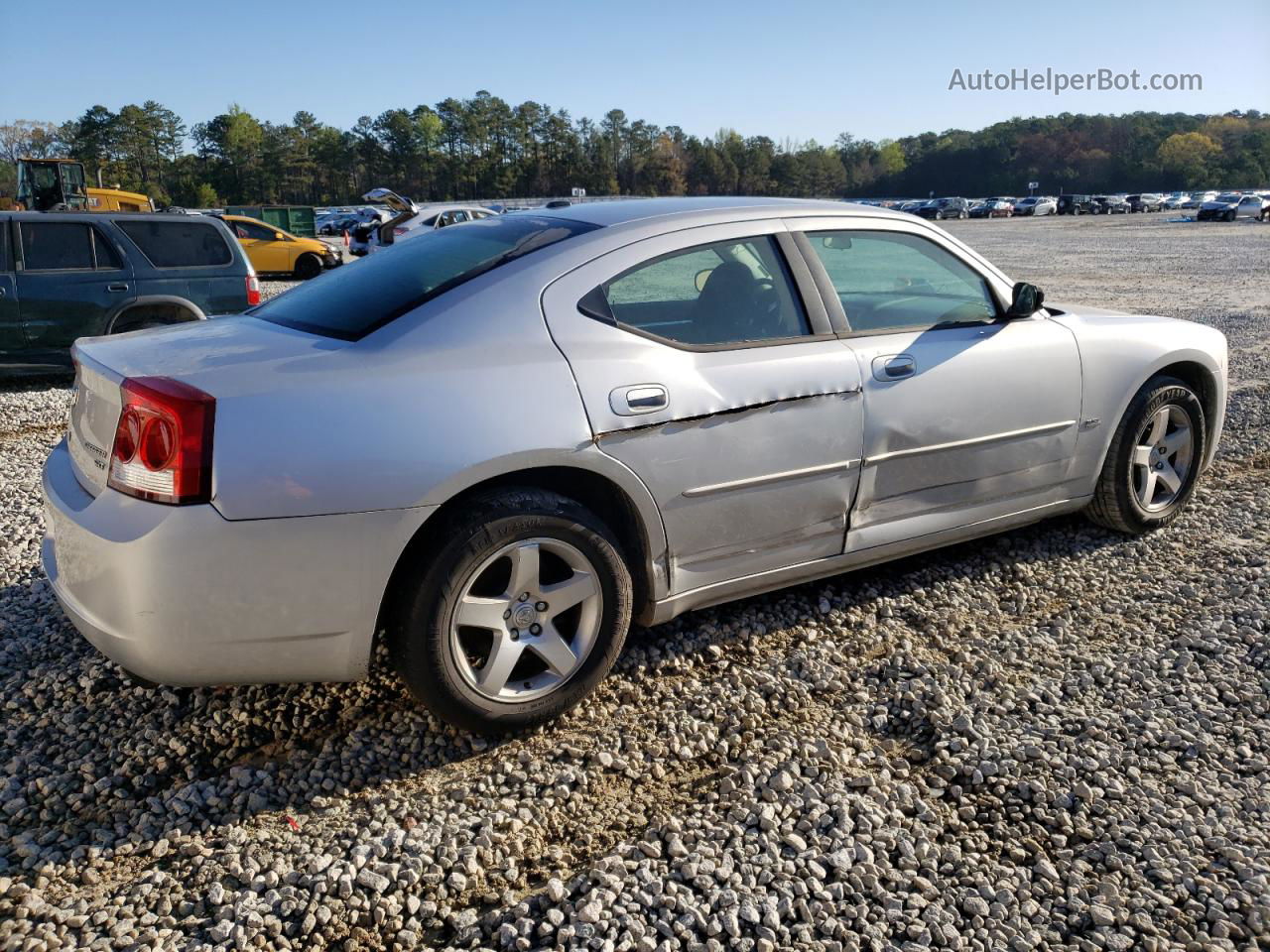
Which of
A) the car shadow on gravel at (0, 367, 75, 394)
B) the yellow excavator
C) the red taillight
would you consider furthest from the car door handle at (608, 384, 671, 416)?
the yellow excavator

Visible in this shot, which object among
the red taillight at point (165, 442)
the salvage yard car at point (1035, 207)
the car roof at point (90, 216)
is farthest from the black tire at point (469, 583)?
the salvage yard car at point (1035, 207)

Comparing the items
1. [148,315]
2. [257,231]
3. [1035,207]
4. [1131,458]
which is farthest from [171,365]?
[1035,207]

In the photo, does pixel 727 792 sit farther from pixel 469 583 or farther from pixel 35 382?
pixel 35 382

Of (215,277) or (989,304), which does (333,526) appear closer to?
(989,304)

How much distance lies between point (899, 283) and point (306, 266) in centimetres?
1915

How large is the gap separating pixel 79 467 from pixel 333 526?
95cm

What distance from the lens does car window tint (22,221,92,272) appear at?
341 inches

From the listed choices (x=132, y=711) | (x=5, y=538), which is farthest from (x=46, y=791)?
(x=5, y=538)

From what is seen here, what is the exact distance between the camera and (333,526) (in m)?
2.61

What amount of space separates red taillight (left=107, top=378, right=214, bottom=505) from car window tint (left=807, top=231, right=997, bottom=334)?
2.25 m

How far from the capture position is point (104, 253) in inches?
347

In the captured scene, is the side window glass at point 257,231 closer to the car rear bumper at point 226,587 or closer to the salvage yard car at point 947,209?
the car rear bumper at point 226,587

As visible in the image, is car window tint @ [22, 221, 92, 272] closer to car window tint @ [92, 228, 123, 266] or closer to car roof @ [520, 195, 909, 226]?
car window tint @ [92, 228, 123, 266]

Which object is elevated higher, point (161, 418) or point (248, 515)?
point (161, 418)
